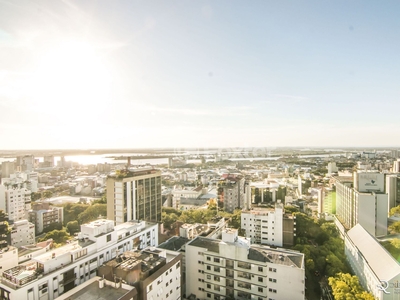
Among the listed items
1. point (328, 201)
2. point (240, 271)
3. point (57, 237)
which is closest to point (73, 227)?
point (57, 237)

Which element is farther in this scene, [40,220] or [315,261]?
[40,220]

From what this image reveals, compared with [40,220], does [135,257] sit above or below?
above

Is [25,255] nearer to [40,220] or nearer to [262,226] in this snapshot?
[40,220]

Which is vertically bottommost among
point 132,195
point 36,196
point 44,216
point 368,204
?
point 36,196

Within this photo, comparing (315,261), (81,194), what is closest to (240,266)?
(315,261)

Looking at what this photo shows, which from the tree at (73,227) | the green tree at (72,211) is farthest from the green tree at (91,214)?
the green tree at (72,211)

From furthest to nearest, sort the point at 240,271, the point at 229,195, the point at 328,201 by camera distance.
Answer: the point at 328,201 → the point at 229,195 → the point at 240,271

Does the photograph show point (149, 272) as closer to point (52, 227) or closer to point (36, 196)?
point (52, 227)
